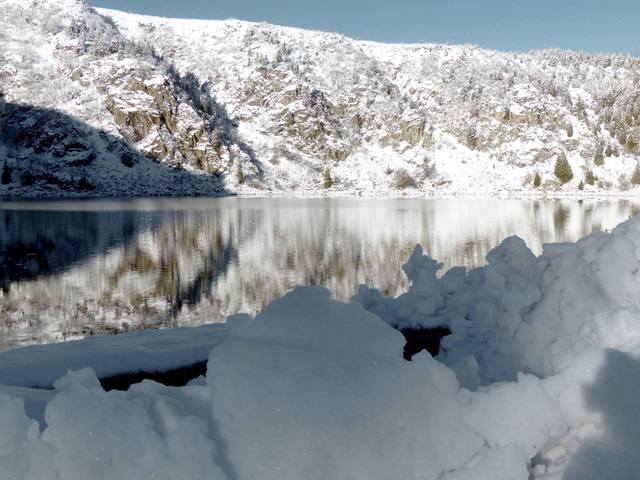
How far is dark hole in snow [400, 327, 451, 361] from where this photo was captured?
567cm

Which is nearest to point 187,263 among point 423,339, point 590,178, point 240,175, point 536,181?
point 423,339

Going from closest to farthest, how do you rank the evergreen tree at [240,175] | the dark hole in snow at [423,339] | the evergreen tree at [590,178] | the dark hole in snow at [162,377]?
the dark hole in snow at [162,377], the dark hole in snow at [423,339], the evergreen tree at [240,175], the evergreen tree at [590,178]

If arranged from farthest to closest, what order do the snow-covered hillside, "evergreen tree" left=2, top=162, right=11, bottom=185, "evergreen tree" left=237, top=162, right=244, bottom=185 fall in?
"evergreen tree" left=237, top=162, right=244, bottom=185 → the snow-covered hillside → "evergreen tree" left=2, top=162, right=11, bottom=185

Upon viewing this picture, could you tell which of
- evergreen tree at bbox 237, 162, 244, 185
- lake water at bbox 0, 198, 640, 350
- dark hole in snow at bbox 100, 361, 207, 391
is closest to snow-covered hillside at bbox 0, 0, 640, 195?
evergreen tree at bbox 237, 162, 244, 185

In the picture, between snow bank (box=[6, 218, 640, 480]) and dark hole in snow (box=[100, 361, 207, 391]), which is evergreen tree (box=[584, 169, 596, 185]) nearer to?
snow bank (box=[6, 218, 640, 480])

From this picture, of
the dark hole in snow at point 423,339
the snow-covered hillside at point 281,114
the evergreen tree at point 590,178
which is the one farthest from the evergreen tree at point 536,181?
the dark hole in snow at point 423,339

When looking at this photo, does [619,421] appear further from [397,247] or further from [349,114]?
[349,114]

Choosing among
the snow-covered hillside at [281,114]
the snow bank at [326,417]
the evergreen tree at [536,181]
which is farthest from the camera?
the evergreen tree at [536,181]

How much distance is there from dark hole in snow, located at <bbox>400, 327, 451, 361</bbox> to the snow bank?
2.91 metres

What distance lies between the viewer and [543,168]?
294ft

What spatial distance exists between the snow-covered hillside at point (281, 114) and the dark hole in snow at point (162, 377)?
2940 inches

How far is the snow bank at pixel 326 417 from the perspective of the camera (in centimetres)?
206

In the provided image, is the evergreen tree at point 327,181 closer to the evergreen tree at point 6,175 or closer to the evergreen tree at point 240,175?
the evergreen tree at point 240,175

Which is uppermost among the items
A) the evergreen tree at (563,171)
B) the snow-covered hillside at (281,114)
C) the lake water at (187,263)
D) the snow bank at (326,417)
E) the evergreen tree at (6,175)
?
the snow-covered hillside at (281,114)
